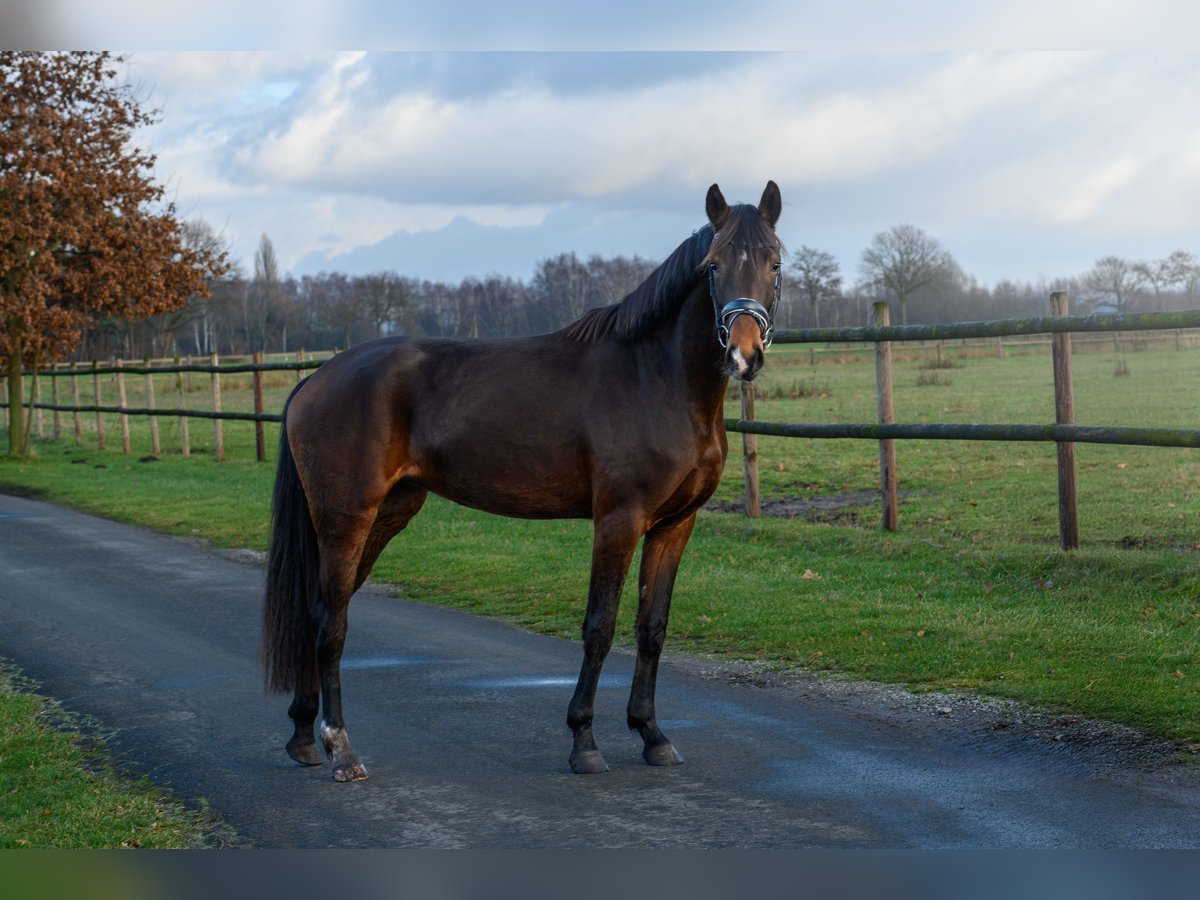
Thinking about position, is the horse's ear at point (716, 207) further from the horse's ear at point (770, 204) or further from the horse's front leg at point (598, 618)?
the horse's front leg at point (598, 618)

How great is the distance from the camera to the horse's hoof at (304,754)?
15.9ft

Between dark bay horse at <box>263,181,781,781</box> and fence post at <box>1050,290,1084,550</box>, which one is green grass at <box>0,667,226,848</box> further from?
fence post at <box>1050,290,1084,550</box>

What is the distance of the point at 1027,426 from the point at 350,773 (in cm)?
555

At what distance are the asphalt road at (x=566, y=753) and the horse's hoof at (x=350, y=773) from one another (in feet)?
0.18

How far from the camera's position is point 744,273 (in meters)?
4.47

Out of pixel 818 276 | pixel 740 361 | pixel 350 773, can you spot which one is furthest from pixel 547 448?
pixel 818 276

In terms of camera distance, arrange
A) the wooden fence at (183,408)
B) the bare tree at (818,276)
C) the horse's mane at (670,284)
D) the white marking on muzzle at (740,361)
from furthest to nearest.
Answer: the bare tree at (818,276) → the wooden fence at (183,408) → the horse's mane at (670,284) → the white marking on muzzle at (740,361)

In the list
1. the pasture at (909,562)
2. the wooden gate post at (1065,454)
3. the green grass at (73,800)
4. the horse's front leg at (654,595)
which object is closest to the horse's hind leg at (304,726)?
the green grass at (73,800)

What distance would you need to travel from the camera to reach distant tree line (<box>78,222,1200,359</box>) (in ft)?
215

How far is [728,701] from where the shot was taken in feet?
18.5

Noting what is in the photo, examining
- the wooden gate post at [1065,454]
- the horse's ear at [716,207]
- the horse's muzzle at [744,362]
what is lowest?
the wooden gate post at [1065,454]

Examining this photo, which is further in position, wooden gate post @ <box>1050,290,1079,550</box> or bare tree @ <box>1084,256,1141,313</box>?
bare tree @ <box>1084,256,1141,313</box>

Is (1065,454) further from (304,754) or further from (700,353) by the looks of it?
(304,754)

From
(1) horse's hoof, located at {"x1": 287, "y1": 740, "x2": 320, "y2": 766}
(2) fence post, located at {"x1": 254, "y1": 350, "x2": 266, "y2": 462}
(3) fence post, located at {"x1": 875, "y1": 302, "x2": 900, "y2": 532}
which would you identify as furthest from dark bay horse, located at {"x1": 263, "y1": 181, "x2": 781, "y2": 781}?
(2) fence post, located at {"x1": 254, "y1": 350, "x2": 266, "y2": 462}
